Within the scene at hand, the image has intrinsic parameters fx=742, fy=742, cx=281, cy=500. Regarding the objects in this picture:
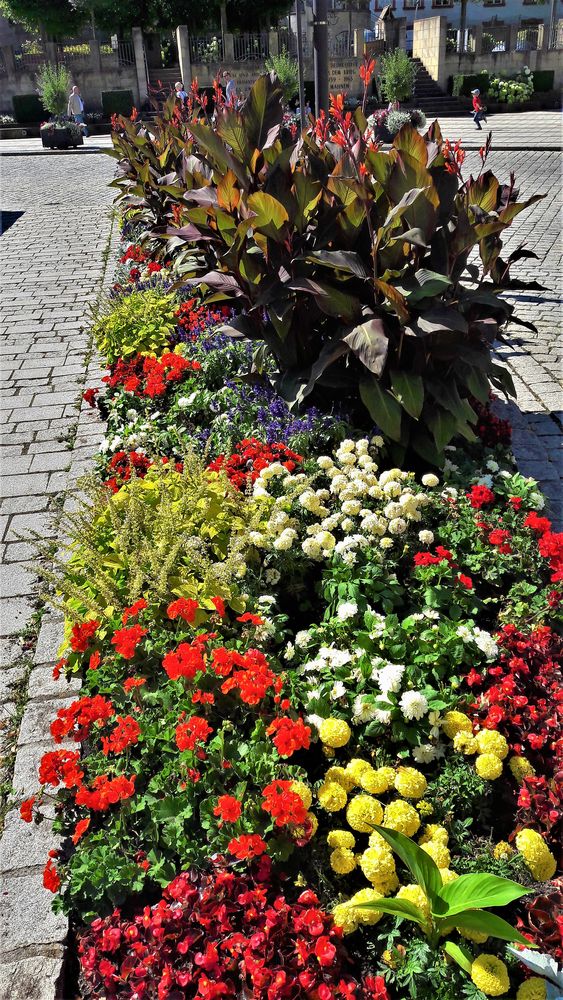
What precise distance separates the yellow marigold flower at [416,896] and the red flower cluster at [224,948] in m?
0.18

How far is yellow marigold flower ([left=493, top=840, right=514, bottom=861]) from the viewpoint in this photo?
6.37ft

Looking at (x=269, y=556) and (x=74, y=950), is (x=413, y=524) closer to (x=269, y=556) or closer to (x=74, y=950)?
(x=269, y=556)

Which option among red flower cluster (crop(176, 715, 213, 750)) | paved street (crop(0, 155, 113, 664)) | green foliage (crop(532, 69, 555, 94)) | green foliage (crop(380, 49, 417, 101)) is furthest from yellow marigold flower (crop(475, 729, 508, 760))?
green foliage (crop(532, 69, 555, 94))

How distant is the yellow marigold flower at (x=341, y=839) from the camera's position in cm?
195

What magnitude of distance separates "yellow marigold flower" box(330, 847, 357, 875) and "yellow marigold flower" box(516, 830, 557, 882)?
424 mm

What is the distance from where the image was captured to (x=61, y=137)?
22.9 metres

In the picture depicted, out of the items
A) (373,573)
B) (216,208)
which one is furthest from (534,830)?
(216,208)

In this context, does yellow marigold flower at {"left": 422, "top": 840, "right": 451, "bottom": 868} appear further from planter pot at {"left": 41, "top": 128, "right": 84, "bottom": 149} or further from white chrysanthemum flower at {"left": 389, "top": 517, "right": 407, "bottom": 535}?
planter pot at {"left": 41, "top": 128, "right": 84, "bottom": 149}

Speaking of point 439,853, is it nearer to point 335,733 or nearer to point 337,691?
point 335,733

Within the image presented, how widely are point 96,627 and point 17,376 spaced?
4.22 m

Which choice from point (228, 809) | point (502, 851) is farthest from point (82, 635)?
point (502, 851)

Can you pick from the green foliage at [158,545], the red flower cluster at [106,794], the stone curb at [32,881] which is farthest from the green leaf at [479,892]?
the green foliage at [158,545]

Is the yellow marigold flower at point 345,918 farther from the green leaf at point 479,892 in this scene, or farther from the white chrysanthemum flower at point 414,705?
the white chrysanthemum flower at point 414,705

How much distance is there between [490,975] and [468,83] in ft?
103
